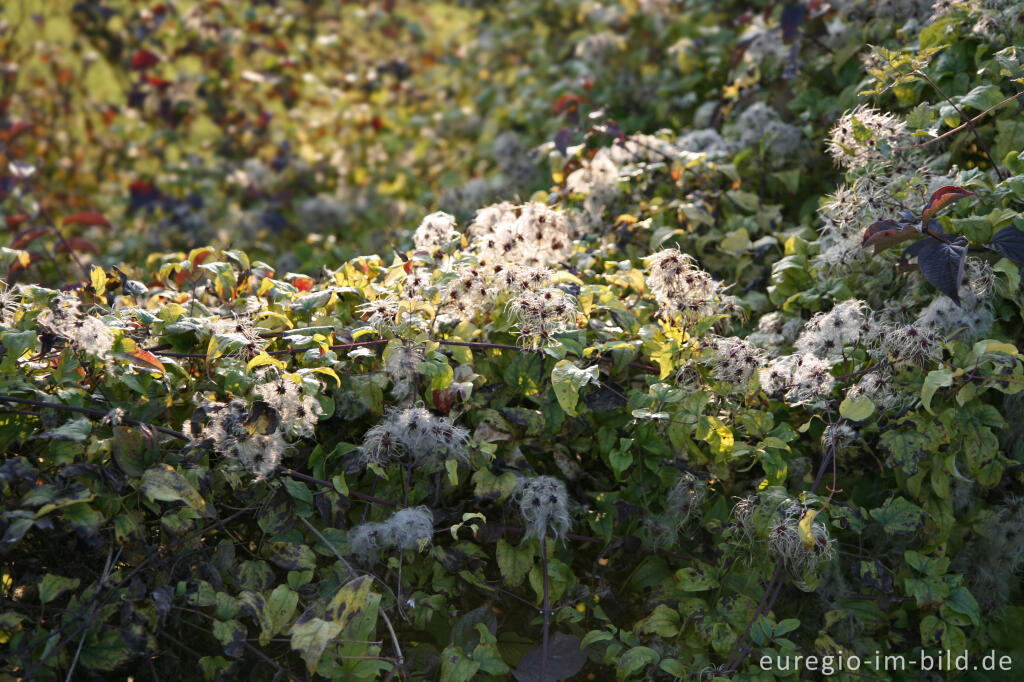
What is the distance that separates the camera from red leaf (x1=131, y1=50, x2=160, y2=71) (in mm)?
5391

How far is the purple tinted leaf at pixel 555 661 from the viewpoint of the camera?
1.79 metres

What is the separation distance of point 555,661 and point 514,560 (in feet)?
0.76

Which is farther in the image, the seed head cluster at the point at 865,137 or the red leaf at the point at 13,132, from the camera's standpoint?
the red leaf at the point at 13,132

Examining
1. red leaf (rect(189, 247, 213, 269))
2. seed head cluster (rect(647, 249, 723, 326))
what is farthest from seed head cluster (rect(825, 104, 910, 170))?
red leaf (rect(189, 247, 213, 269))

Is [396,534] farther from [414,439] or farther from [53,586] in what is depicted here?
[53,586]

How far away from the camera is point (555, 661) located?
6.01ft

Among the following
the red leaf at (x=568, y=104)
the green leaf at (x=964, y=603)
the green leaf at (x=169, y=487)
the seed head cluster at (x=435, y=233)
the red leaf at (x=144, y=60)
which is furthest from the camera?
the red leaf at (x=144, y=60)

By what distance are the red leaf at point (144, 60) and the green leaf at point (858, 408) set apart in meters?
5.08

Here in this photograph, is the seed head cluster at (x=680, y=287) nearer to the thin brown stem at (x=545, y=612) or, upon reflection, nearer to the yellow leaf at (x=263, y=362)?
the thin brown stem at (x=545, y=612)

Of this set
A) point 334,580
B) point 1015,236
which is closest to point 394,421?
point 334,580

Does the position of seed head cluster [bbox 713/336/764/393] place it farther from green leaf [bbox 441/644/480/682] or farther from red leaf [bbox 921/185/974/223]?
green leaf [bbox 441/644/480/682]

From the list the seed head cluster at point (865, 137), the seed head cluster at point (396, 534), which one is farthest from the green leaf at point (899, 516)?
the seed head cluster at point (396, 534)

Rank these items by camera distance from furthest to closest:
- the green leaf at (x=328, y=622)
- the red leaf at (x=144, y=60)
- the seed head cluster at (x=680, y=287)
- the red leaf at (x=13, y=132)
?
the red leaf at (x=144, y=60), the red leaf at (x=13, y=132), the seed head cluster at (x=680, y=287), the green leaf at (x=328, y=622)

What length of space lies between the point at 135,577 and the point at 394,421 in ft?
1.98
